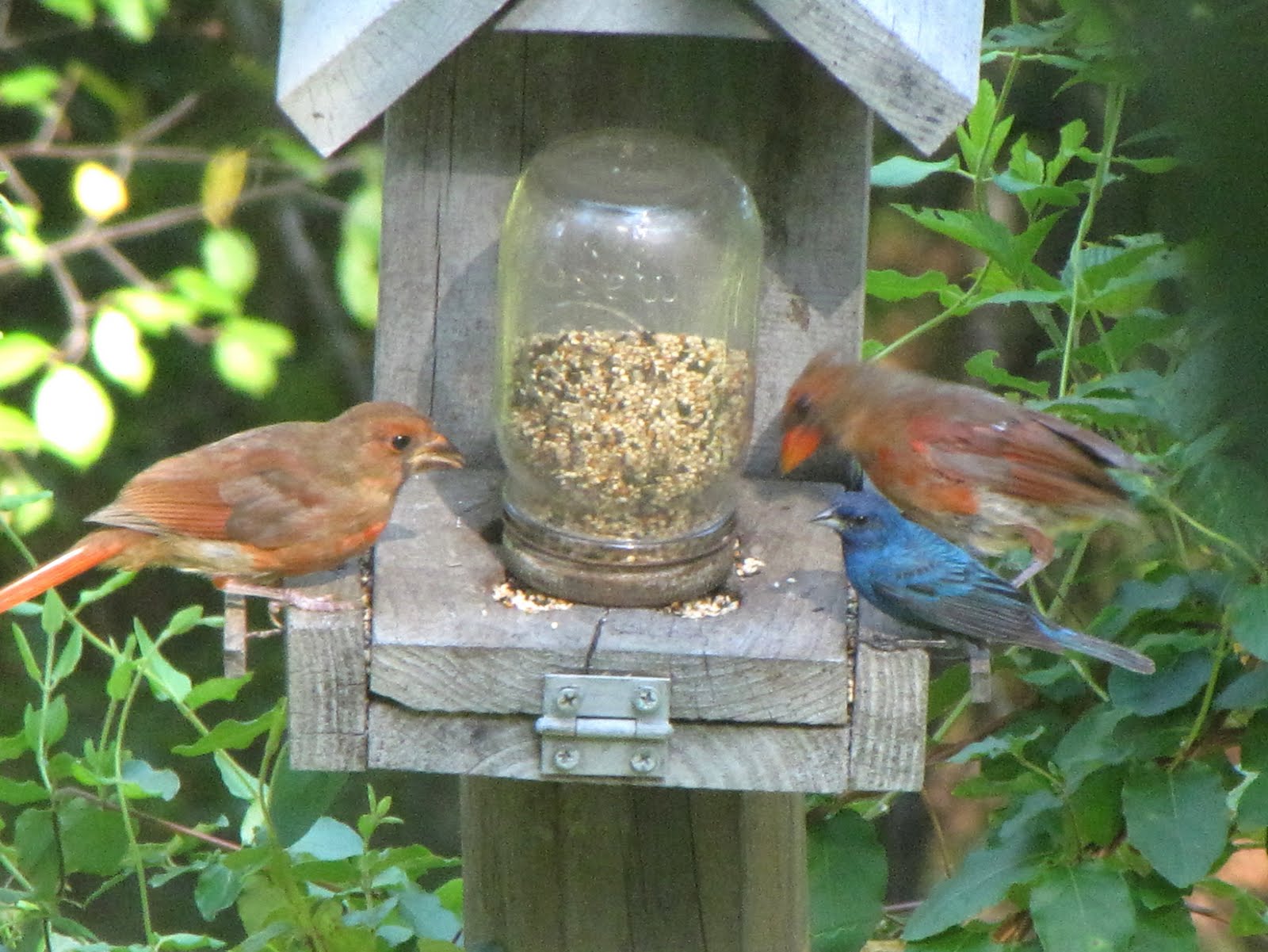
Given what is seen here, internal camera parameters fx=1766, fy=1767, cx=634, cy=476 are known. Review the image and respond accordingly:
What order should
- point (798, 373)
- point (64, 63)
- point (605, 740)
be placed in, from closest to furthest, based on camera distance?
point (605, 740) → point (798, 373) → point (64, 63)

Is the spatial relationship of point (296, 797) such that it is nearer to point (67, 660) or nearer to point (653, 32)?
point (67, 660)

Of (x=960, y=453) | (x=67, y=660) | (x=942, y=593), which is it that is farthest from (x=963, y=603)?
(x=67, y=660)

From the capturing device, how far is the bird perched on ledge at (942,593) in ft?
7.71

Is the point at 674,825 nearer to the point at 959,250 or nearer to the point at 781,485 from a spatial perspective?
the point at 781,485

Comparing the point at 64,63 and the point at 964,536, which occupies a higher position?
the point at 64,63

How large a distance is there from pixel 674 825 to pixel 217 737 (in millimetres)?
714

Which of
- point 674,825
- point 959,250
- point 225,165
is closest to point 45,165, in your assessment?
point 225,165

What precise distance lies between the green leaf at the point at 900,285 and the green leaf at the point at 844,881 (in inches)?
33.5

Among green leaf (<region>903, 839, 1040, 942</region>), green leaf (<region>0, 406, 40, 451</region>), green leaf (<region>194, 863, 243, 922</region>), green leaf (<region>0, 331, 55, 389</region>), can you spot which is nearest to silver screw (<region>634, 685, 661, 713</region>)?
green leaf (<region>903, 839, 1040, 942</region>)

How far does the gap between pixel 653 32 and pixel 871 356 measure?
98 cm

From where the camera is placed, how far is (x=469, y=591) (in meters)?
2.41

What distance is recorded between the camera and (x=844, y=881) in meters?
2.64

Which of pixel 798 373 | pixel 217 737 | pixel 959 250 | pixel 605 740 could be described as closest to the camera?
pixel 605 740

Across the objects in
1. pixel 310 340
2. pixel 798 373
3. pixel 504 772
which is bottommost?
pixel 310 340
